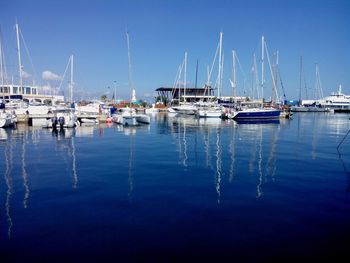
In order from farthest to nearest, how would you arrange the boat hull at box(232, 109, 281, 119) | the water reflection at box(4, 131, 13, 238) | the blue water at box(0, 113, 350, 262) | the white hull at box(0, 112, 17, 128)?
1. the boat hull at box(232, 109, 281, 119)
2. the white hull at box(0, 112, 17, 128)
3. the water reflection at box(4, 131, 13, 238)
4. the blue water at box(0, 113, 350, 262)

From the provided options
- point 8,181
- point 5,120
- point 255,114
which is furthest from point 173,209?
point 255,114

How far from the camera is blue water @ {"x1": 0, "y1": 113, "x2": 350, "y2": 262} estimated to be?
6.67 metres


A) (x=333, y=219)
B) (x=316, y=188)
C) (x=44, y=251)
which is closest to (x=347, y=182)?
(x=316, y=188)

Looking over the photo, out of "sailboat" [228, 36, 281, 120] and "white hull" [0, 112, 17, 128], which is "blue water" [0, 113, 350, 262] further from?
"sailboat" [228, 36, 281, 120]

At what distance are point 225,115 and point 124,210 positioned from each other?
50306mm

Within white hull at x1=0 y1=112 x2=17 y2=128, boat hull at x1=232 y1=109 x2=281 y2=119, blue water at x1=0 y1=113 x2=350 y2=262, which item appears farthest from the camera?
boat hull at x1=232 y1=109 x2=281 y2=119

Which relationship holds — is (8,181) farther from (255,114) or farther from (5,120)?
(255,114)

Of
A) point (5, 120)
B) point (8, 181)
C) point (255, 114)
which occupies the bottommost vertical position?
point (8, 181)

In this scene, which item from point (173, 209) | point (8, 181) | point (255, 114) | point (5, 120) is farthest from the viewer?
point (255, 114)

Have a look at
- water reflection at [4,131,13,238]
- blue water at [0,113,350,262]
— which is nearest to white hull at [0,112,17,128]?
water reflection at [4,131,13,238]

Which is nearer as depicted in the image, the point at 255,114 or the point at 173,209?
the point at 173,209

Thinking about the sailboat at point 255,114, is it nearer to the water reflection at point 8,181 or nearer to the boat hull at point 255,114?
the boat hull at point 255,114

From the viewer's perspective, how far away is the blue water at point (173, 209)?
6.67m

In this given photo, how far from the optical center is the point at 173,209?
9.23 meters
